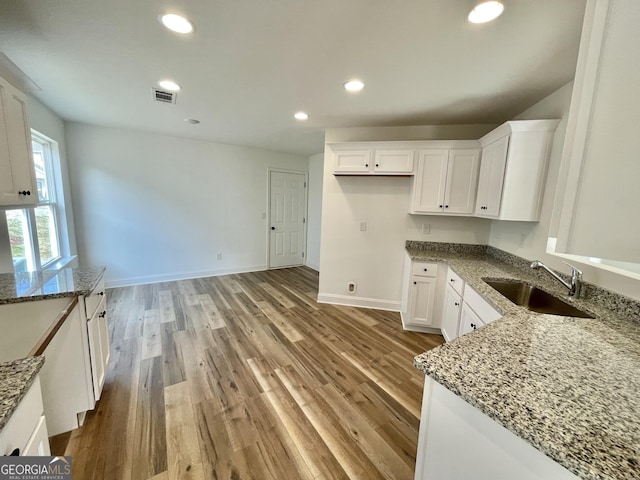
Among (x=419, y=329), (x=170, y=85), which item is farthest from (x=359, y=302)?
(x=170, y=85)

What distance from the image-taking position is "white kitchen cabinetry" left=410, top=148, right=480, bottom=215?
276cm

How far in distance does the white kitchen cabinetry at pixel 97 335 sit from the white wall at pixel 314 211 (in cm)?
376

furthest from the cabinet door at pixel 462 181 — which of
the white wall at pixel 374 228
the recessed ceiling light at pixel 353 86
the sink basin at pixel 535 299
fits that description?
the recessed ceiling light at pixel 353 86

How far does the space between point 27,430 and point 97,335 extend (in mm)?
1078

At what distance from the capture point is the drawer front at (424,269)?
2734 mm

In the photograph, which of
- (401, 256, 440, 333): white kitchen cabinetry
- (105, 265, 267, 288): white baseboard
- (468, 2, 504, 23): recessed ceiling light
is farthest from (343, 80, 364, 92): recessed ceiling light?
(105, 265, 267, 288): white baseboard

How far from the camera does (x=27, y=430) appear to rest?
32.5 inches

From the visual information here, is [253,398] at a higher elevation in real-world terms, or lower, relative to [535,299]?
lower

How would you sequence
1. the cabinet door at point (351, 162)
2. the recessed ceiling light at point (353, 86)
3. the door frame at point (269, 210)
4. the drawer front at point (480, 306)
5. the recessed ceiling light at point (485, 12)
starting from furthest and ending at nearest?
the door frame at point (269, 210)
the cabinet door at point (351, 162)
the recessed ceiling light at point (353, 86)
the drawer front at point (480, 306)
the recessed ceiling light at point (485, 12)

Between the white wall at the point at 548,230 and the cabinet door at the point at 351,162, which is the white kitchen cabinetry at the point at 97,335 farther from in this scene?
the white wall at the point at 548,230

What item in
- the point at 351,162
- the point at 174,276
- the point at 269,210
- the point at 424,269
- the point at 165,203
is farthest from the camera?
the point at 269,210

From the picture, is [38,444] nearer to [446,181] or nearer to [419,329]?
[419,329]

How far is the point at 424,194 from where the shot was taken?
2.93 m

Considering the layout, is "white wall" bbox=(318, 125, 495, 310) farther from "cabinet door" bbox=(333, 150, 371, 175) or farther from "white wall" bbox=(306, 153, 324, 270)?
"white wall" bbox=(306, 153, 324, 270)
